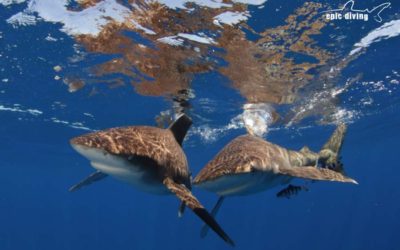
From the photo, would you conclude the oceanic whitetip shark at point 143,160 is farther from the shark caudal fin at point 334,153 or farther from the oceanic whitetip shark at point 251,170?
the shark caudal fin at point 334,153

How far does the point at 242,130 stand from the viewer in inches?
1180

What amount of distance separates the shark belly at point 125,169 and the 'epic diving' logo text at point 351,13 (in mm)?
8659

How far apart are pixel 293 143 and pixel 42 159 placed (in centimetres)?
3212

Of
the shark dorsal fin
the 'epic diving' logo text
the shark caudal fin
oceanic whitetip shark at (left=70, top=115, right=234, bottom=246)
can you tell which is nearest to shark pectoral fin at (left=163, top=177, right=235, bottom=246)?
oceanic whitetip shark at (left=70, top=115, right=234, bottom=246)

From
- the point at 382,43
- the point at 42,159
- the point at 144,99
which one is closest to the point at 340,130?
the point at 382,43

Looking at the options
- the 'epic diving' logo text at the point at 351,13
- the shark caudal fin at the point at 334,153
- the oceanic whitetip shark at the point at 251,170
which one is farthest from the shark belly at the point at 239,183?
the 'epic diving' logo text at the point at 351,13

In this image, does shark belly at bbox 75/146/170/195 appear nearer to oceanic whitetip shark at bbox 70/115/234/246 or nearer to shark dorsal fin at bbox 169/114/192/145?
oceanic whitetip shark at bbox 70/115/234/246

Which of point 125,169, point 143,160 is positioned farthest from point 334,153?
point 125,169

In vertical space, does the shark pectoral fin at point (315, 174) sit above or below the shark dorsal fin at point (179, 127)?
below

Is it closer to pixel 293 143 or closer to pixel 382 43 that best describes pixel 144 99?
pixel 382 43

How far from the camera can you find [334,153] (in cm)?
768

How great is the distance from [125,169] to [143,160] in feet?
0.98

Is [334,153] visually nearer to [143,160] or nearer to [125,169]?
[143,160]

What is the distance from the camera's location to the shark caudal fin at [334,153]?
301 inches
